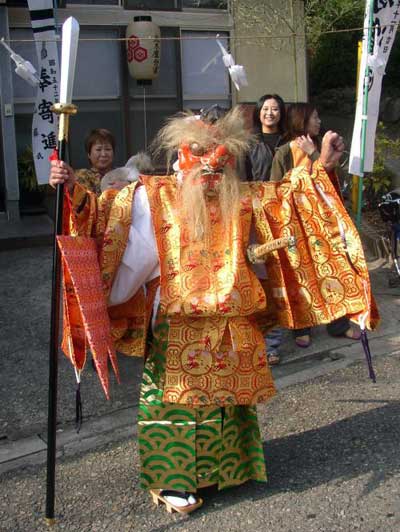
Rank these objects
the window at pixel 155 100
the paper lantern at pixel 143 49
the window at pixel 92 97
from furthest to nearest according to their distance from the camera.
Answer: the window at pixel 155 100
the window at pixel 92 97
the paper lantern at pixel 143 49

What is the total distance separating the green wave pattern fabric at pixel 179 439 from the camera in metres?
3.07

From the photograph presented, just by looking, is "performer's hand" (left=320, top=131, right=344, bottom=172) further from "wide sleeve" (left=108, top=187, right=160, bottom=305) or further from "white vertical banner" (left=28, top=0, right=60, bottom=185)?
"white vertical banner" (left=28, top=0, right=60, bottom=185)

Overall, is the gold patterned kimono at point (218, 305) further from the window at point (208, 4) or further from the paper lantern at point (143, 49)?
the window at point (208, 4)

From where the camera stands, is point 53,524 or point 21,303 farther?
point 21,303

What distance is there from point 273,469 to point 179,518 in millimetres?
638

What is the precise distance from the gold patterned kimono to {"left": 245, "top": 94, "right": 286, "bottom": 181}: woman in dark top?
5.44 feet

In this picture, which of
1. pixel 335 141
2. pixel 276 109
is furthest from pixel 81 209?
pixel 276 109

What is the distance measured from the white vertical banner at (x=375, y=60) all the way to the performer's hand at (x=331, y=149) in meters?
2.51

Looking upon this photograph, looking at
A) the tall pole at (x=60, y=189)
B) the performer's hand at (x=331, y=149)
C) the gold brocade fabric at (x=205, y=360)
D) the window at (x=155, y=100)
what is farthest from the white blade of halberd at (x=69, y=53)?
the window at (x=155, y=100)

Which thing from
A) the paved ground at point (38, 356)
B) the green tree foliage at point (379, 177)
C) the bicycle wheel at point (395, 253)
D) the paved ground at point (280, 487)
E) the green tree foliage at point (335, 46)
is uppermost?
the green tree foliage at point (335, 46)

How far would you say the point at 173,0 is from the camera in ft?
30.2

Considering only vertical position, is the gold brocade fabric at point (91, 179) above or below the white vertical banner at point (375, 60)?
below

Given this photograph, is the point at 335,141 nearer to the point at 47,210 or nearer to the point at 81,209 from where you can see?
the point at 81,209

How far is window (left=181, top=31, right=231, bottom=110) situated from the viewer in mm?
9375
